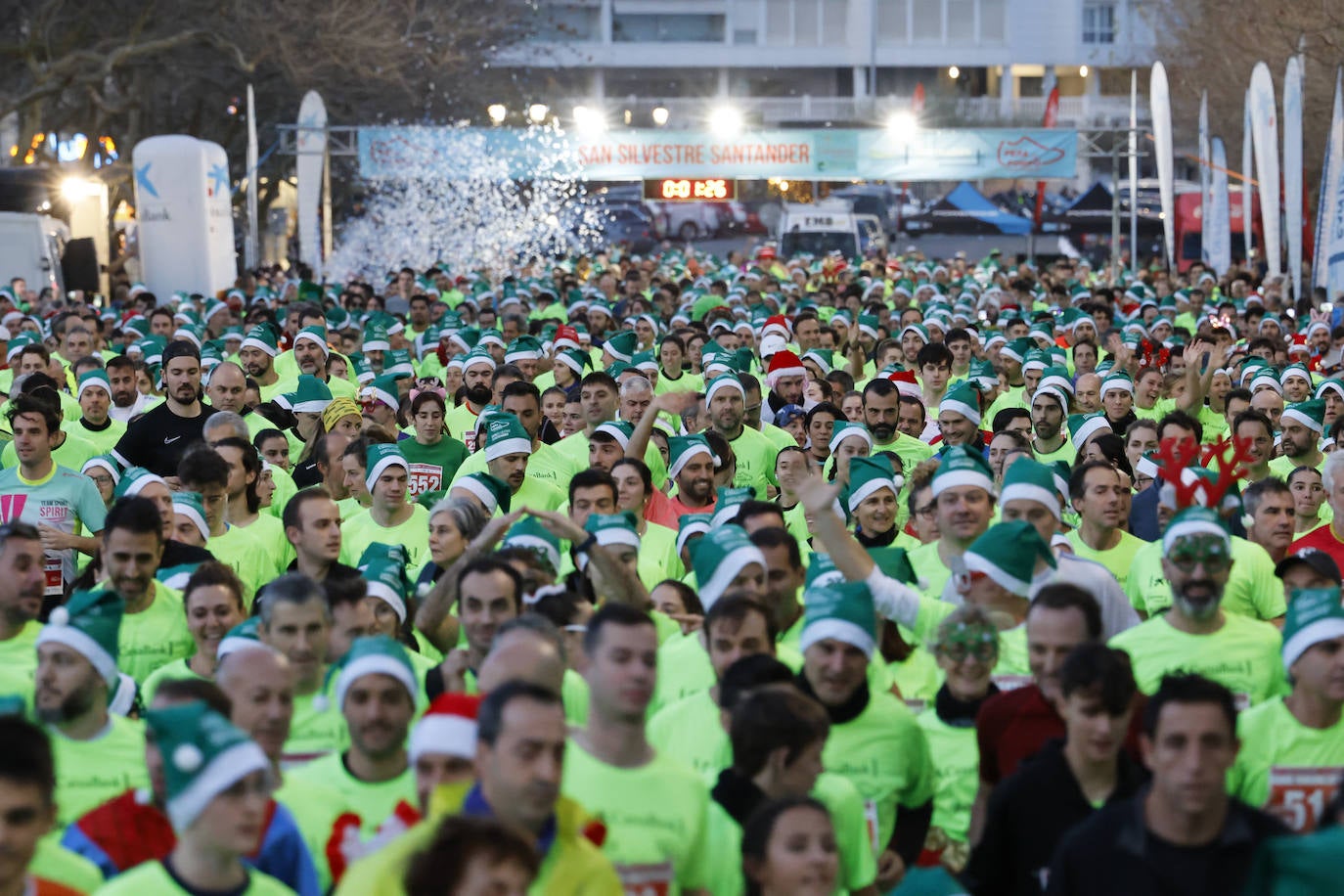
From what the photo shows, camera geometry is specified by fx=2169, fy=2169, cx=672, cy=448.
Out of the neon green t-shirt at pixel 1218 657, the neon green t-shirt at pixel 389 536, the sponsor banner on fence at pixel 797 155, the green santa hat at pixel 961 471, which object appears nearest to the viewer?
the neon green t-shirt at pixel 1218 657

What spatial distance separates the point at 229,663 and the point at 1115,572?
444 cm

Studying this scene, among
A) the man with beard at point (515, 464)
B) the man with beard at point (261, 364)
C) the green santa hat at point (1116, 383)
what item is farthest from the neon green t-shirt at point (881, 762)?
the man with beard at point (261, 364)

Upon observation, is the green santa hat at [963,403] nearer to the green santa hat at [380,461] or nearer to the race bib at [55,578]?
the green santa hat at [380,461]

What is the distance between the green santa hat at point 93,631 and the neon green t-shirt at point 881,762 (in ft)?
7.63

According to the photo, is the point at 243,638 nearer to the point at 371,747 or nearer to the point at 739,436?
the point at 371,747

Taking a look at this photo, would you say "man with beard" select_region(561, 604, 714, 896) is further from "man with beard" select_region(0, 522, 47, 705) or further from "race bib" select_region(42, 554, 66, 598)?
"race bib" select_region(42, 554, 66, 598)

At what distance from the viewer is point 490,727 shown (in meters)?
5.30

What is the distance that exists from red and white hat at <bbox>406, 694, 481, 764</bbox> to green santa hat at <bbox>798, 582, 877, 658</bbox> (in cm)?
135

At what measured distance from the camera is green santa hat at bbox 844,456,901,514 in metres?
10.5

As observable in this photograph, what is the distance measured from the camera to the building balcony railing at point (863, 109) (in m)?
75.7

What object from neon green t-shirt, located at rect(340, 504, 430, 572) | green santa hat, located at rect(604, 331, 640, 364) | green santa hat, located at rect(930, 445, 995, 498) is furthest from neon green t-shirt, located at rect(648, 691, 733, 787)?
green santa hat, located at rect(604, 331, 640, 364)

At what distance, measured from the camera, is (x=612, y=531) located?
898 cm

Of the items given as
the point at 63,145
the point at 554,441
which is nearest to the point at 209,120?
the point at 63,145

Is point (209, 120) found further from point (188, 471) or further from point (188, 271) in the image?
point (188, 471)
